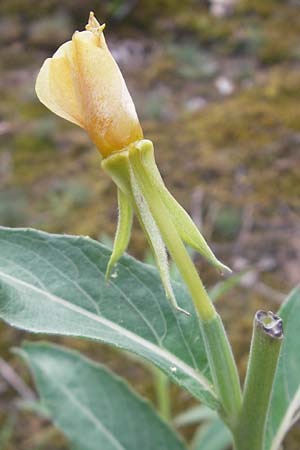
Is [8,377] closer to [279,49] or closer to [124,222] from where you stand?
[124,222]

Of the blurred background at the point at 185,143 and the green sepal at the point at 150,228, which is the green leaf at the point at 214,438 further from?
the green sepal at the point at 150,228

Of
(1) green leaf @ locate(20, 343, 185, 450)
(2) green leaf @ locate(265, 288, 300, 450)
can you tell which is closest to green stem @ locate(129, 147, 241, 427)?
(2) green leaf @ locate(265, 288, 300, 450)

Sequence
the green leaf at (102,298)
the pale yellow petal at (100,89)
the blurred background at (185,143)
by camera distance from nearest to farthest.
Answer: the pale yellow petal at (100,89)
the green leaf at (102,298)
the blurred background at (185,143)

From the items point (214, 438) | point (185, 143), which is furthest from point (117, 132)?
point (185, 143)

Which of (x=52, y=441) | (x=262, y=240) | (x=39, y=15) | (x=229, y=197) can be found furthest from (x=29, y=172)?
(x=39, y=15)

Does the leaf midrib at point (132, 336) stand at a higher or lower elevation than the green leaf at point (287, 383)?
higher

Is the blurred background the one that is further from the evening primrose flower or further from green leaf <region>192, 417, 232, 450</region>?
the evening primrose flower

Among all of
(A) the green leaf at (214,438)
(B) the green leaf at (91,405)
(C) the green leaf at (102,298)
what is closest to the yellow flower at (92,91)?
(C) the green leaf at (102,298)
